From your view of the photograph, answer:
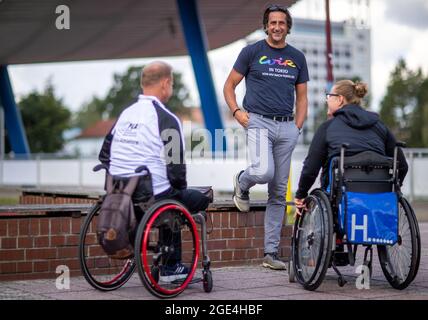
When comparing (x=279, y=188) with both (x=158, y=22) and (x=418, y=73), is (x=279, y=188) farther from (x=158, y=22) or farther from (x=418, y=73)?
(x=418, y=73)

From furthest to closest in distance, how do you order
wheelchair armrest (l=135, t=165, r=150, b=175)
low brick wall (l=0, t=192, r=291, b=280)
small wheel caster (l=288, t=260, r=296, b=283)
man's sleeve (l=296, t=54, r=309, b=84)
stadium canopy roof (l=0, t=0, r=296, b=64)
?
stadium canopy roof (l=0, t=0, r=296, b=64), man's sleeve (l=296, t=54, r=309, b=84), low brick wall (l=0, t=192, r=291, b=280), small wheel caster (l=288, t=260, r=296, b=283), wheelchair armrest (l=135, t=165, r=150, b=175)

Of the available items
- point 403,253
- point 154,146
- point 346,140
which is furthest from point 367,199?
point 154,146

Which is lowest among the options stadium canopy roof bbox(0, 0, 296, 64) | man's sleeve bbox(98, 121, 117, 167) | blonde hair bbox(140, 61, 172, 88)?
man's sleeve bbox(98, 121, 117, 167)

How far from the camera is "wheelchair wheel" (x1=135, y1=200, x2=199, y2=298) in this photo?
5.87 metres

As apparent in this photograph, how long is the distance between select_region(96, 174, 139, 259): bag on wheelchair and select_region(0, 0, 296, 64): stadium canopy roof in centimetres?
1609

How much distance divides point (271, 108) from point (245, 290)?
1.82 metres

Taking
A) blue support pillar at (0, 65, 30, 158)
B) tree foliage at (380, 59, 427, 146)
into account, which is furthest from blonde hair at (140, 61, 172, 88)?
tree foliage at (380, 59, 427, 146)

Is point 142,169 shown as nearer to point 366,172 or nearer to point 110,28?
point 366,172

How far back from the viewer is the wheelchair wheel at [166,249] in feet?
19.2

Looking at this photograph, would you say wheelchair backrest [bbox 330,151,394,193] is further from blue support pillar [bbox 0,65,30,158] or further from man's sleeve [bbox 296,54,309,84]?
blue support pillar [bbox 0,65,30,158]

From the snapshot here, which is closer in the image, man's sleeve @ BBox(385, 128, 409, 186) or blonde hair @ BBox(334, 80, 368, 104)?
man's sleeve @ BBox(385, 128, 409, 186)
